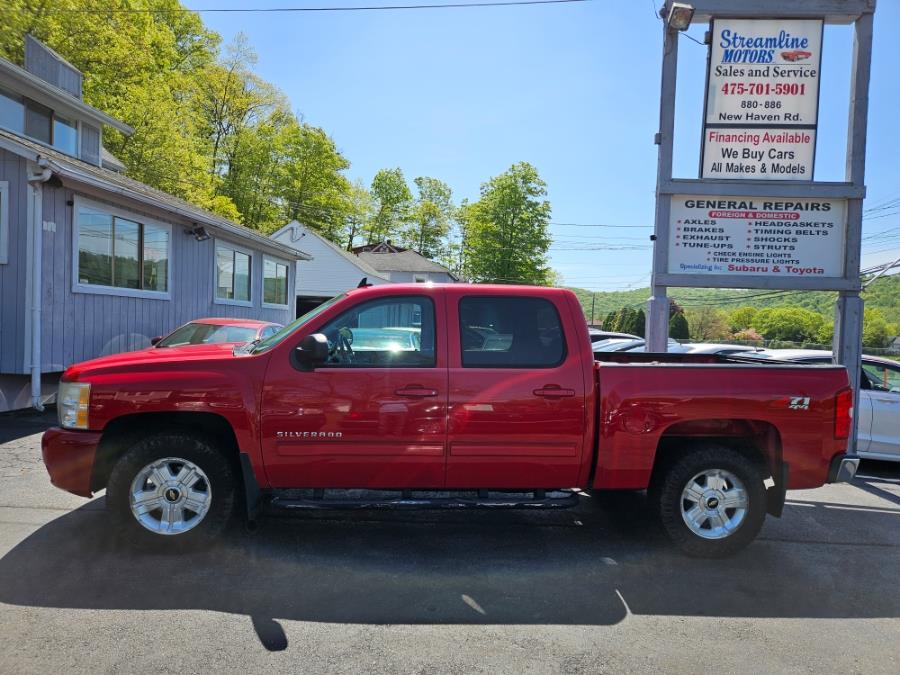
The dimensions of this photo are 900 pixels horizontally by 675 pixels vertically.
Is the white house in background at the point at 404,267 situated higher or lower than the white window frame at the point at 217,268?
higher

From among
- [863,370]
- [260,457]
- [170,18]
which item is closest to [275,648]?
[260,457]

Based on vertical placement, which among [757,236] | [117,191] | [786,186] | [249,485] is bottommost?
[249,485]

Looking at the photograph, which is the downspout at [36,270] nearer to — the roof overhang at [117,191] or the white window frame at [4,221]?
the roof overhang at [117,191]

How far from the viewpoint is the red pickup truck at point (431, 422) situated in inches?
159

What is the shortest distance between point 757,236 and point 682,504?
4300 mm

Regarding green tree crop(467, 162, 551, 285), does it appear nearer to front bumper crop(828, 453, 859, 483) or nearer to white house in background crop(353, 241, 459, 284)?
white house in background crop(353, 241, 459, 284)

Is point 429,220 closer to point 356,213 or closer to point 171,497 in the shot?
point 356,213

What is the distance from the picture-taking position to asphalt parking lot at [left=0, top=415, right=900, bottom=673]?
304 centimetres

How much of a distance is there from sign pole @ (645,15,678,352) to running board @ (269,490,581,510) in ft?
11.4

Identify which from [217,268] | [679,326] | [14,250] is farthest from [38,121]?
[679,326]

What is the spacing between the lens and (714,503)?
4.36m

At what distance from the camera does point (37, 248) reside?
29.5 ft

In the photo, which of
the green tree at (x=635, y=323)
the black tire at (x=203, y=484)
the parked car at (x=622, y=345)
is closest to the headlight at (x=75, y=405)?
Answer: the black tire at (x=203, y=484)

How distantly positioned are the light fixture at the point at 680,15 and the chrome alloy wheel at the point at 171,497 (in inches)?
265
